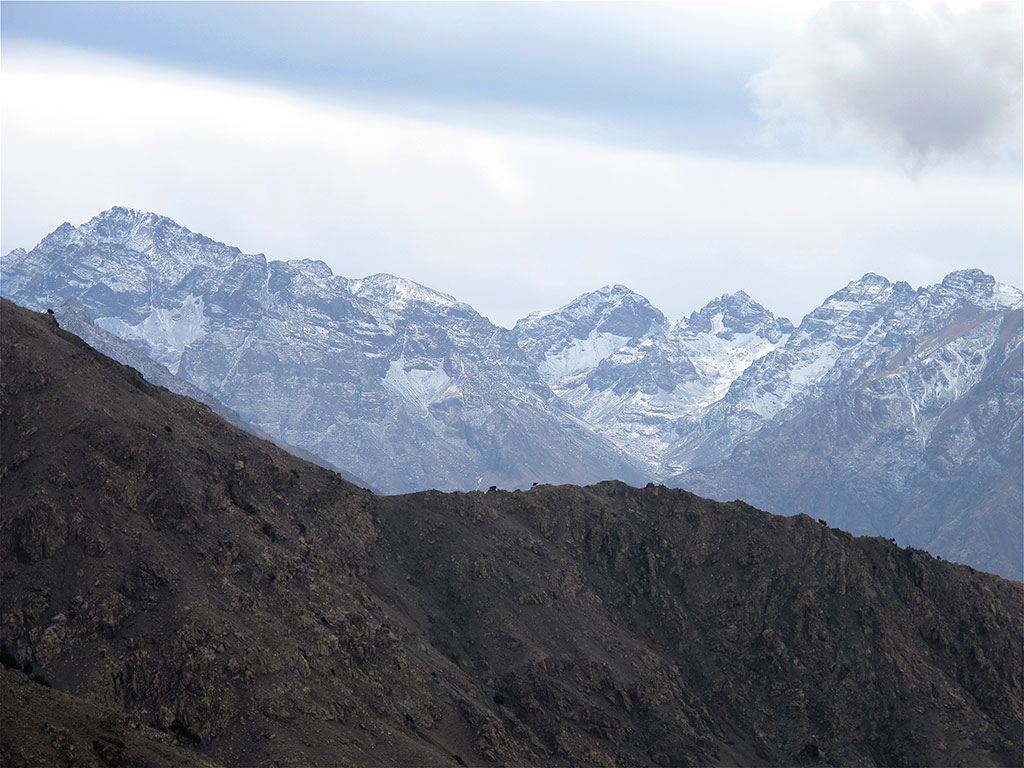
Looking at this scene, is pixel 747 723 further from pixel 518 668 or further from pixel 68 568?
pixel 68 568

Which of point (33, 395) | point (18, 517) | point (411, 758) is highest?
point (33, 395)

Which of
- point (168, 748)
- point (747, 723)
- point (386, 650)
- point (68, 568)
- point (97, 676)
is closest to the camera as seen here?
point (168, 748)

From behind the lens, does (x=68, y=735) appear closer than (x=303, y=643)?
Yes

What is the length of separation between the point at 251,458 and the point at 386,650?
135 ft

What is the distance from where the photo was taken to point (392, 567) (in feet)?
651

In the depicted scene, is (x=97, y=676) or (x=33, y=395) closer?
(x=97, y=676)

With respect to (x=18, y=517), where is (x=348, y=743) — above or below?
below

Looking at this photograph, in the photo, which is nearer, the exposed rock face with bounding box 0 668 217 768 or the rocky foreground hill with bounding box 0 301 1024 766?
the exposed rock face with bounding box 0 668 217 768

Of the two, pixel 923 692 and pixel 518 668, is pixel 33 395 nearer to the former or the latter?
pixel 518 668

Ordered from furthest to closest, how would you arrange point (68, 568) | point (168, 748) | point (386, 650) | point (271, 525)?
1. point (271, 525)
2. point (386, 650)
3. point (68, 568)
4. point (168, 748)

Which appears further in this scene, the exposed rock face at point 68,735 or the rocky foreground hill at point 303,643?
the rocky foreground hill at point 303,643

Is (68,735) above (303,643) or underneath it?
above

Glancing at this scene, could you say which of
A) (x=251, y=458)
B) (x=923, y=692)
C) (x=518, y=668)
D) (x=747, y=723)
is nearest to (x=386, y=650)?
(x=518, y=668)

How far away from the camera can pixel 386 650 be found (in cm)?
16962
